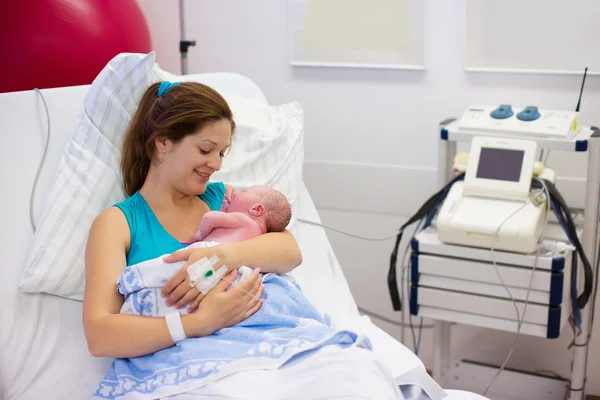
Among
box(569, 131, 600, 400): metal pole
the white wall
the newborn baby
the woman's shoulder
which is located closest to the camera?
the newborn baby

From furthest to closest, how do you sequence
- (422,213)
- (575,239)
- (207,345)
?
(422,213)
(575,239)
(207,345)

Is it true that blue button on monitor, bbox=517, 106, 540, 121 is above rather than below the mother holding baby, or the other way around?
above

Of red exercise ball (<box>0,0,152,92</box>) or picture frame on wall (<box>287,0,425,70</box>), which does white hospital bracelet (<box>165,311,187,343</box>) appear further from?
picture frame on wall (<box>287,0,425,70</box>)

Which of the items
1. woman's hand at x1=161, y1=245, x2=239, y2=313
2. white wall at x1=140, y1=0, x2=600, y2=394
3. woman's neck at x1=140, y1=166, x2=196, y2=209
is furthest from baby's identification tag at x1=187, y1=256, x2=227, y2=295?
white wall at x1=140, y1=0, x2=600, y2=394

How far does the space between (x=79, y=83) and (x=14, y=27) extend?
22 centimetres

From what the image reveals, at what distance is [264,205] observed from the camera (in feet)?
5.24

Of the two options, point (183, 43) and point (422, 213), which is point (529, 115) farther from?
point (183, 43)

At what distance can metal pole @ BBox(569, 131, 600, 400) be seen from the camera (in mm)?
2010

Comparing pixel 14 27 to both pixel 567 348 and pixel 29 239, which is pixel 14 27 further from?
pixel 567 348

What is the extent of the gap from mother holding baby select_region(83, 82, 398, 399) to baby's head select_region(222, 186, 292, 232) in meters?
0.04

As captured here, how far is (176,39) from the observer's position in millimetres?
2877

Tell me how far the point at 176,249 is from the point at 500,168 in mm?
1024

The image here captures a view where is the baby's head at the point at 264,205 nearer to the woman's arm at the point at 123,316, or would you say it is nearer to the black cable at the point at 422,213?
the woman's arm at the point at 123,316

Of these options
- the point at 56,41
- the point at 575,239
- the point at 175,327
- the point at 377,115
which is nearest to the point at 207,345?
the point at 175,327
